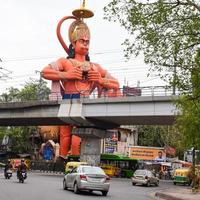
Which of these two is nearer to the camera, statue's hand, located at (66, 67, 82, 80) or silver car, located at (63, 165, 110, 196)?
silver car, located at (63, 165, 110, 196)

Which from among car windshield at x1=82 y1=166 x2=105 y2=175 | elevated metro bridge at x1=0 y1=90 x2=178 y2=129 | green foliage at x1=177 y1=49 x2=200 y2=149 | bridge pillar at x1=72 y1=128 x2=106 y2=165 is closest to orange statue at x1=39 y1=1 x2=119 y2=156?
elevated metro bridge at x1=0 y1=90 x2=178 y2=129

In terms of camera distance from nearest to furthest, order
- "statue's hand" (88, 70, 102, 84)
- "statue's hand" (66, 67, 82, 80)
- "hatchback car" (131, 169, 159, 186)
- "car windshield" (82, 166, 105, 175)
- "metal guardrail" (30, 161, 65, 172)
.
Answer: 1. "car windshield" (82, 166, 105, 175)
2. "hatchback car" (131, 169, 159, 186)
3. "metal guardrail" (30, 161, 65, 172)
4. "statue's hand" (66, 67, 82, 80)
5. "statue's hand" (88, 70, 102, 84)

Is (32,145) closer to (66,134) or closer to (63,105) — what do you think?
(66,134)

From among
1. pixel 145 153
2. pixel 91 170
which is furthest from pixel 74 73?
pixel 91 170

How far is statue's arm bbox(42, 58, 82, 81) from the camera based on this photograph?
6188 cm

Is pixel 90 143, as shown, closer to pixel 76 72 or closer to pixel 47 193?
pixel 76 72

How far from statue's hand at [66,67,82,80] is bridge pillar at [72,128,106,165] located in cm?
1077

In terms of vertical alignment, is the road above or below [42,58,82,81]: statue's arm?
below

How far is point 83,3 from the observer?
215ft

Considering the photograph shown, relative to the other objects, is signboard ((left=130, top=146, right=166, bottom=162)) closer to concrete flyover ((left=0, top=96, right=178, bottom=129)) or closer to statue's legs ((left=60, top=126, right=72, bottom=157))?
statue's legs ((left=60, top=126, right=72, bottom=157))

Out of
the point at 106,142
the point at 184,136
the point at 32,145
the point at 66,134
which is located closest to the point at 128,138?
the point at 106,142

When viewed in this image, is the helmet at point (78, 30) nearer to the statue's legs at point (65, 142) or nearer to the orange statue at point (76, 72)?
the orange statue at point (76, 72)

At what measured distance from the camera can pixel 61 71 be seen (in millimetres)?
62938

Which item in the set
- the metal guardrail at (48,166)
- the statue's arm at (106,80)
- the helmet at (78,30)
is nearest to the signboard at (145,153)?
the statue's arm at (106,80)
